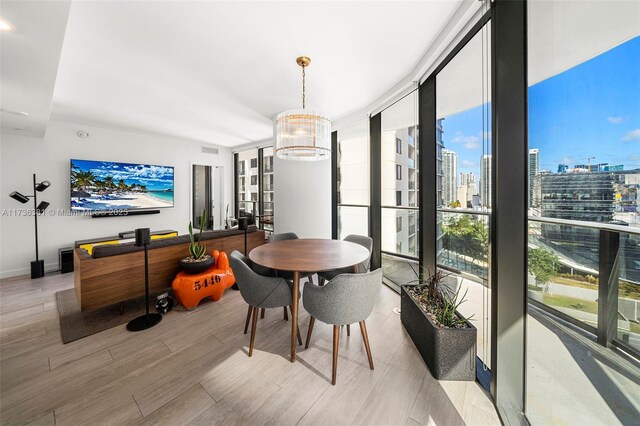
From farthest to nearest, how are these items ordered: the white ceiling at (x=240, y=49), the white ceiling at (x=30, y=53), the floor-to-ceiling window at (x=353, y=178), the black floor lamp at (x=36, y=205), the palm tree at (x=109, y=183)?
the palm tree at (x=109, y=183) → the floor-to-ceiling window at (x=353, y=178) → the black floor lamp at (x=36, y=205) → the white ceiling at (x=30, y=53) → the white ceiling at (x=240, y=49)

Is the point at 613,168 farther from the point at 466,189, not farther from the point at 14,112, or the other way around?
the point at 14,112

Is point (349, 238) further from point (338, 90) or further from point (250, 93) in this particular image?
point (250, 93)

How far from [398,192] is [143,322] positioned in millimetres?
3462

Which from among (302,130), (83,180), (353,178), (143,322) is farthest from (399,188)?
(83,180)

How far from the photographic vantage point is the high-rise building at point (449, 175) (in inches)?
84.6

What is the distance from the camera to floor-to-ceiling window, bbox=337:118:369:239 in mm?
3801

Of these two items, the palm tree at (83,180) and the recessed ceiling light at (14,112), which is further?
the palm tree at (83,180)

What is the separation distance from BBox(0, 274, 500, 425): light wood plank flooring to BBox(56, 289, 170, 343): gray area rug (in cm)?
9

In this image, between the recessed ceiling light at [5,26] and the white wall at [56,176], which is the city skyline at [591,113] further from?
the white wall at [56,176]

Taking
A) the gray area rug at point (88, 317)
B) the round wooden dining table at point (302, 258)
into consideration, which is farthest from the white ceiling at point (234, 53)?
the gray area rug at point (88, 317)

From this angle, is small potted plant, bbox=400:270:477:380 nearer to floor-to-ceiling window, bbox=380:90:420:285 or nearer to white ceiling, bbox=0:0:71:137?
floor-to-ceiling window, bbox=380:90:420:285

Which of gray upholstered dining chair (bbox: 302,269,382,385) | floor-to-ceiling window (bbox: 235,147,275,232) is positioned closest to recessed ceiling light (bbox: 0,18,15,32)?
gray upholstered dining chair (bbox: 302,269,382,385)

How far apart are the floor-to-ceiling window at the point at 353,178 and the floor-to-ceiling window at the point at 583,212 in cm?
251

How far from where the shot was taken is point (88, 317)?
2.46m
